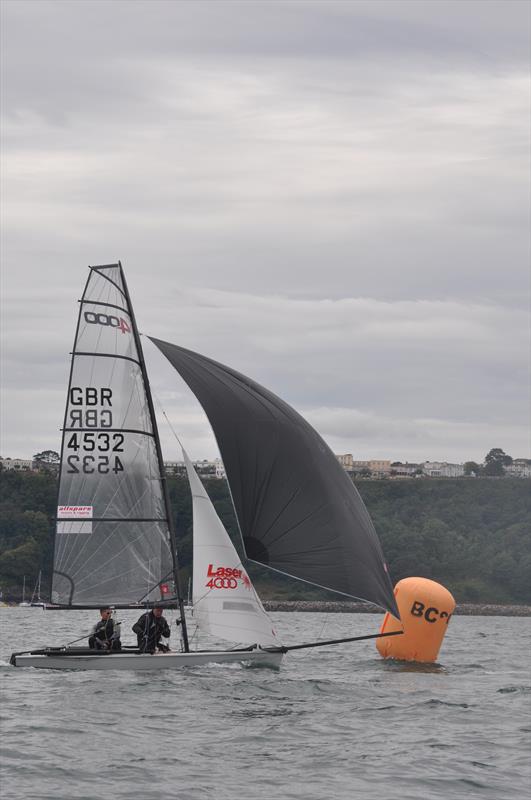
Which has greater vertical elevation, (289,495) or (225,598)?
(289,495)

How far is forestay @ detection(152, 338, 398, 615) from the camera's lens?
2553 cm

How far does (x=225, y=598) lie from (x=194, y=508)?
1878 millimetres

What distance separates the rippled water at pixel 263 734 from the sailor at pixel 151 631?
0.74m

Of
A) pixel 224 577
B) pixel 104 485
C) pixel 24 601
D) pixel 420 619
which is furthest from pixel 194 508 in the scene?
pixel 24 601

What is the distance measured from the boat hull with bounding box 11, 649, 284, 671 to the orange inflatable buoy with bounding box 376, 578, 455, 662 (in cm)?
480

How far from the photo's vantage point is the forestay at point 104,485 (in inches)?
1053

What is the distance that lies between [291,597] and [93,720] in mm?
119628

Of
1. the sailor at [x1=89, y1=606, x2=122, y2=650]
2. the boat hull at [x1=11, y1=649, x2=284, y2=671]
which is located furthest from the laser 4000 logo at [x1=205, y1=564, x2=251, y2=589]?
the sailor at [x1=89, y1=606, x2=122, y2=650]

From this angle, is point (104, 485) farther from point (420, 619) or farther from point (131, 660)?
point (420, 619)

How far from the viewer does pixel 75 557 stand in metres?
26.8

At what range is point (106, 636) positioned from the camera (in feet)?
85.1

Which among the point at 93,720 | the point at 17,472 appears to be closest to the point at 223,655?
the point at 93,720

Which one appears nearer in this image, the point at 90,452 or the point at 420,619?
the point at 90,452

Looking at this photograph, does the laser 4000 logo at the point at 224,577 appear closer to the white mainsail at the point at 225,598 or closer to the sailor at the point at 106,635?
the white mainsail at the point at 225,598
